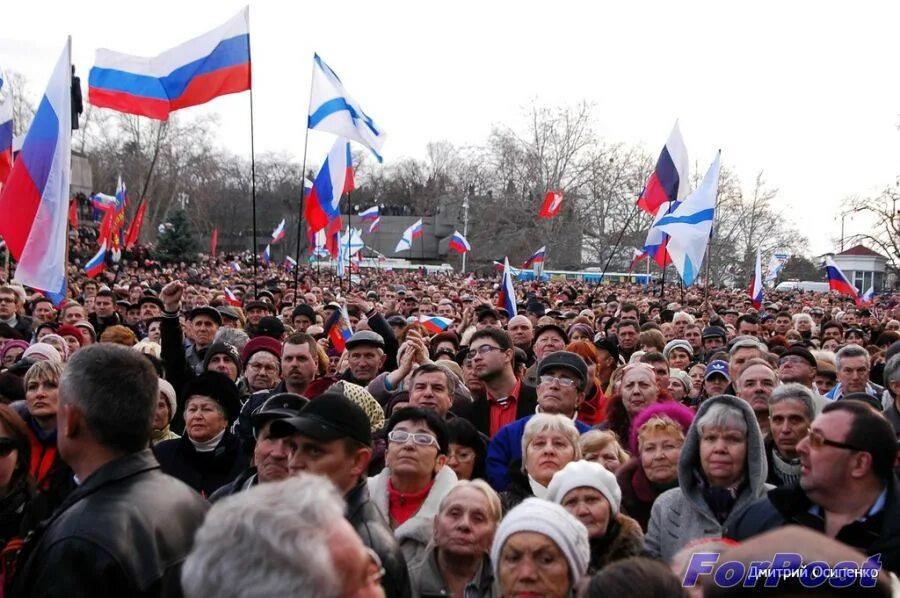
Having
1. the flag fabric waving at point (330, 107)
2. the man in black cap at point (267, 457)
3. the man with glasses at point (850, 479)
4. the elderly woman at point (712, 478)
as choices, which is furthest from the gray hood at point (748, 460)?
the flag fabric waving at point (330, 107)

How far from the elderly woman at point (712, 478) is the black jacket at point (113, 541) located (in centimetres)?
220

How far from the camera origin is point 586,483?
13.0 feet

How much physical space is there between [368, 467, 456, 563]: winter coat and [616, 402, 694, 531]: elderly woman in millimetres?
926

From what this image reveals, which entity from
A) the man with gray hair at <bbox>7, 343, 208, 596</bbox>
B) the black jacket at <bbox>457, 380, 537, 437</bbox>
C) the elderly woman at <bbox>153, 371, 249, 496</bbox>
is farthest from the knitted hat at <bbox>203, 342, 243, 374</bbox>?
the man with gray hair at <bbox>7, 343, 208, 596</bbox>

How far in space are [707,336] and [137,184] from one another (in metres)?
73.4

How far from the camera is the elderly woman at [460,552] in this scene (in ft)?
12.7

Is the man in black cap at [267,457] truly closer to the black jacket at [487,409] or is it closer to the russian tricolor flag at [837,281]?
the black jacket at [487,409]

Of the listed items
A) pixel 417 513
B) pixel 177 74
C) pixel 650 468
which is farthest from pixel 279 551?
pixel 177 74

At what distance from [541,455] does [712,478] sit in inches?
31.9

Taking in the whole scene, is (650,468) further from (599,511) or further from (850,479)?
(850,479)

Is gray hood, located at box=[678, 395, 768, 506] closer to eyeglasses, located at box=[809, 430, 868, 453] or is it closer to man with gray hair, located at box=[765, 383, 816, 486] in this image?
man with gray hair, located at box=[765, 383, 816, 486]

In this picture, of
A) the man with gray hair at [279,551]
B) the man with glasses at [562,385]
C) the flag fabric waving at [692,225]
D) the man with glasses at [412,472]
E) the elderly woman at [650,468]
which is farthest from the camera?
the flag fabric waving at [692,225]

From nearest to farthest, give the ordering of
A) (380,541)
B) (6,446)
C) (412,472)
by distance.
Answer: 1. (380,541)
2. (6,446)
3. (412,472)

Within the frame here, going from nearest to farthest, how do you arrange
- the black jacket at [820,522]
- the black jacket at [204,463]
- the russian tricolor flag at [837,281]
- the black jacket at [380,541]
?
1. the black jacket at [380,541]
2. the black jacket at [820,522]
3. the black jacket at [204,463]
4. the russian tricolor flag at [837,281]
